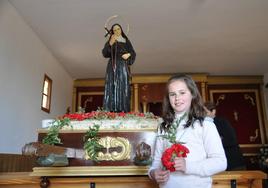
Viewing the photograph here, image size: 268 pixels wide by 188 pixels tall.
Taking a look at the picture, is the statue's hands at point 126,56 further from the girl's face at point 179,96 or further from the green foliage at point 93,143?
the girl's face at point 179,96

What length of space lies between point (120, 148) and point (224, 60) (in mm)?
3705

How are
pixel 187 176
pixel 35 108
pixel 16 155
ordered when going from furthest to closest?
pixel 35 108 → pixel 16 155 → pixel 187 176

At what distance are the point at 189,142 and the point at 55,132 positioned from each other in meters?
0.78

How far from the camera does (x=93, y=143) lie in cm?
131

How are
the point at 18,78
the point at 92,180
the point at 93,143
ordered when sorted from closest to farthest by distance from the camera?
the point at 92,180
the point at 93,143
the point at 18,78

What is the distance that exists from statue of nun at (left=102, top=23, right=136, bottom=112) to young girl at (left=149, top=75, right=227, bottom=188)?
3.58ft

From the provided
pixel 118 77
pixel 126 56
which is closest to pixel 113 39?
pixel 126 56

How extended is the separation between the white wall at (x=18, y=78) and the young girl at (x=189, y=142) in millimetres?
2144

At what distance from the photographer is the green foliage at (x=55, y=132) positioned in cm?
130

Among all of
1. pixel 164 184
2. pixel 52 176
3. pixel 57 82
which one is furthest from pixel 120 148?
pixel 57 82

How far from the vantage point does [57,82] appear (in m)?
4.51

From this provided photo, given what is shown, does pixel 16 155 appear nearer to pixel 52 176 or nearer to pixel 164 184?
pixel 52 176

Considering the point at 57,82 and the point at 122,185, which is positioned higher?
the point at 57,82

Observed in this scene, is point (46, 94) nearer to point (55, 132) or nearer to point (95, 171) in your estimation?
point (55, 132)
